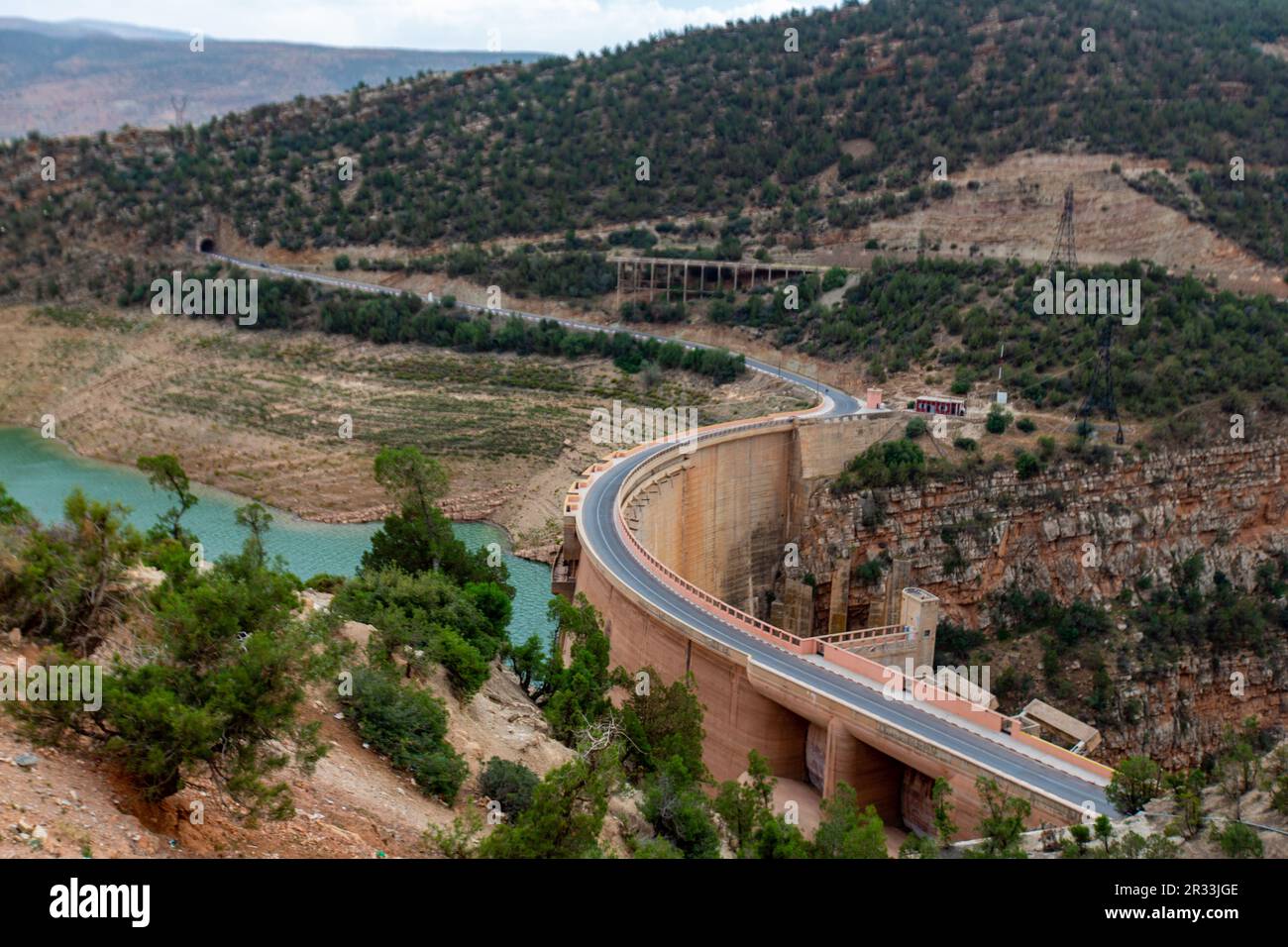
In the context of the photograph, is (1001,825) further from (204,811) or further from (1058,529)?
(1058,529)

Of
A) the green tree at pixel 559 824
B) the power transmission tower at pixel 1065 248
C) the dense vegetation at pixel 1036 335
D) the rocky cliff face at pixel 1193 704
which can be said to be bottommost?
the rocky cliff face at pixel 1193 704

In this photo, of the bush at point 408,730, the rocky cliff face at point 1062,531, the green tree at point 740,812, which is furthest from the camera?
the rocky cliff face at point 1062,531

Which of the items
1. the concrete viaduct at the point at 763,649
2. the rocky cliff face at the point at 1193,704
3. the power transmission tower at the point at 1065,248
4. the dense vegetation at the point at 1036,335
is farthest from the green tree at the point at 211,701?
the power transmission tower at the point at 1065,248

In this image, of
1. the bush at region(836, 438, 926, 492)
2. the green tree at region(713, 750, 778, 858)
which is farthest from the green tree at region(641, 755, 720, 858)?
the bush at region(836, 438, 926, 492)

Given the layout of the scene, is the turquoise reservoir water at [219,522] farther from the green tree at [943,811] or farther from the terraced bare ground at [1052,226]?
the terraced bare ground at [1052,226]

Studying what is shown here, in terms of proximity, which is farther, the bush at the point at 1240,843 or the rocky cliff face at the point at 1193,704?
the rocky cliff face at the point at 1193,704

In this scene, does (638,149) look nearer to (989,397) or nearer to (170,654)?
(989,397)
